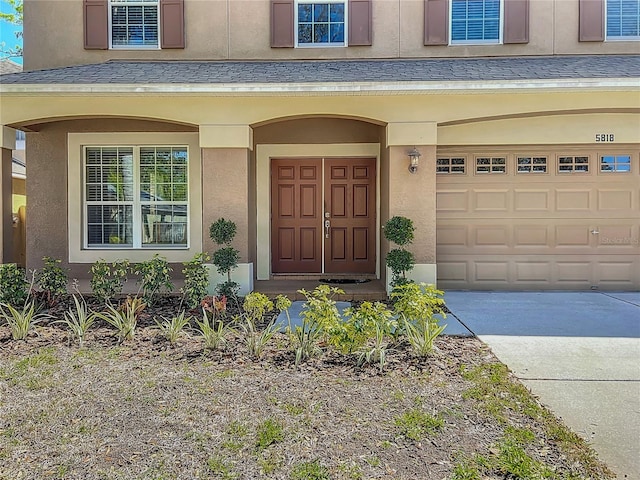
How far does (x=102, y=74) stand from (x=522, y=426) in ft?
23.7

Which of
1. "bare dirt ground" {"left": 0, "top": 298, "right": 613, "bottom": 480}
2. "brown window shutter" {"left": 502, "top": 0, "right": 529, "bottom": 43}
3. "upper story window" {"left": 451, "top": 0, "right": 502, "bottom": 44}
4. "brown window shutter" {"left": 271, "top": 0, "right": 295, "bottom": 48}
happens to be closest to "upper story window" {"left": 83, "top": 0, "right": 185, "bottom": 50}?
"brown window shutter" {"left": 271, "top": 0, "right": 295, "bottom": 48}

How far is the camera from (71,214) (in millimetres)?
8047

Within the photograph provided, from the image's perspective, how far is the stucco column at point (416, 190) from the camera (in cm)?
688

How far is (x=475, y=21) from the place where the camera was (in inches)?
313

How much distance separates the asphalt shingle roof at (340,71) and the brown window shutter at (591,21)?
1.19ft

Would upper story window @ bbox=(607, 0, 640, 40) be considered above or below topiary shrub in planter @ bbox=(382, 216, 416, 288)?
above

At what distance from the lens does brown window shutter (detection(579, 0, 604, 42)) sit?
766 cm

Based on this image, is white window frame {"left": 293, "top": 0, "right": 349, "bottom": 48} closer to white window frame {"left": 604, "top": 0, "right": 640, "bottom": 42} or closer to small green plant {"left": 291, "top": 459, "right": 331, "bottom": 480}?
white window frame {"left": 604, "top": 0, "right": 640, "bottom": 42}

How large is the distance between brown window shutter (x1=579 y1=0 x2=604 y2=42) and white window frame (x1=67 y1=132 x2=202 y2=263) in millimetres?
6898

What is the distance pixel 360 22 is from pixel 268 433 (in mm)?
7154

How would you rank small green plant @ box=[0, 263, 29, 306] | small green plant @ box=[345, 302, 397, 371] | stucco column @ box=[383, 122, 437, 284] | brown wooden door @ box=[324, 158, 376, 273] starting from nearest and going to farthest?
small green plant @ box=[345, 302, 397, 371] → small green plant @ box=[0, 263, 29, 306] → stucco column @ box=[383, 122, 437, 284] → brown wooden door @ box=[324, 158, 376, 273]

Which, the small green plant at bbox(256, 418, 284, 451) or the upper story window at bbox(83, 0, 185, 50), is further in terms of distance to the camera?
the upper story window at bbox(83, 0, 185, 50)

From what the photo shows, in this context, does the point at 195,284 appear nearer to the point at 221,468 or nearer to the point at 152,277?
the point at 152,277

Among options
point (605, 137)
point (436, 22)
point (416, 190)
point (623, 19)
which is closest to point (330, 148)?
point (416, 190)
